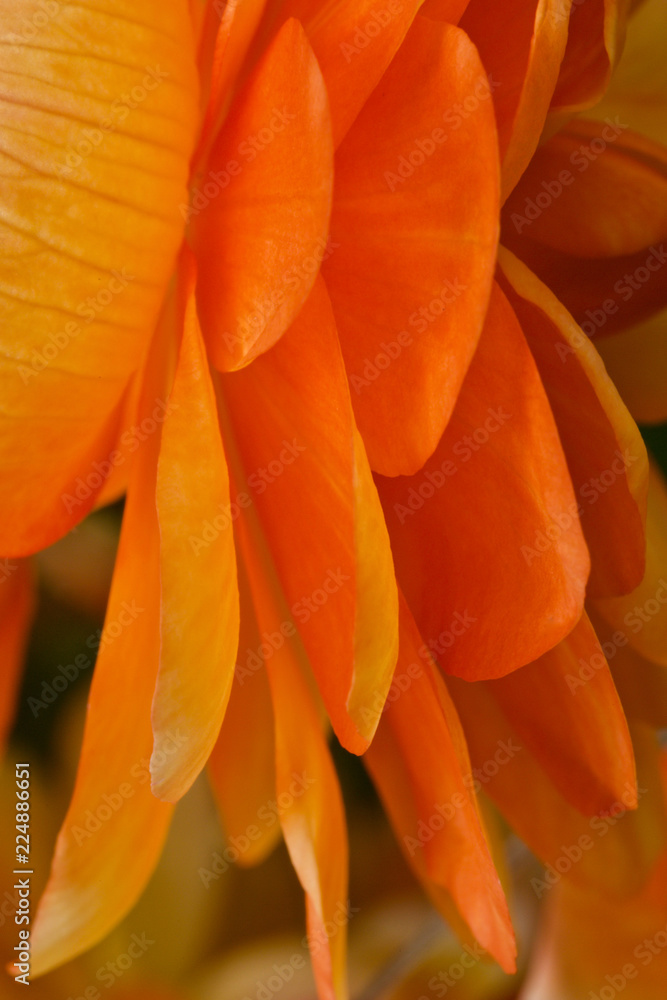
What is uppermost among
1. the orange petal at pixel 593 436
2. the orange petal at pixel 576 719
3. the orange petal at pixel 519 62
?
the orange petal at pixel 519 62

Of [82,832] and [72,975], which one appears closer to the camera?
[82,832]

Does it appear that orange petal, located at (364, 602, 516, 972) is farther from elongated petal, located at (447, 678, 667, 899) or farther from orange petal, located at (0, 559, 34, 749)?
orange petal, located at (0, 559, 34, 749)

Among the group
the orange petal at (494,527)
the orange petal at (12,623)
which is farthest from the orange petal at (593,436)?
the orange petal at (12,623)

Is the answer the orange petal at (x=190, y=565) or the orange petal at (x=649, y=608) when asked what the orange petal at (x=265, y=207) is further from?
the orange petal at (x=649, y=608)

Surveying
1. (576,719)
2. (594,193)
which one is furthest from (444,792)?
(594,193)

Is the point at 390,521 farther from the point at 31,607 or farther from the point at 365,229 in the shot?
the point at 31,607

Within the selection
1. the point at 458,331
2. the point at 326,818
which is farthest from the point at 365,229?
the point at 326,818
